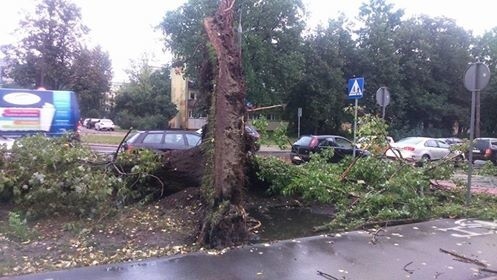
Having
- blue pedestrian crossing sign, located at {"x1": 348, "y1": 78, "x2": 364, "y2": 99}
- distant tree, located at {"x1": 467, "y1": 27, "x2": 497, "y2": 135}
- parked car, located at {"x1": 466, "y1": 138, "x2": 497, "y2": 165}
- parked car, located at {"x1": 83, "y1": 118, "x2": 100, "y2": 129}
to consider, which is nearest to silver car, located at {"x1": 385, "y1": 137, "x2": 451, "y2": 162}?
parked car, located at {"x1": 466, "y1": 138, "x2": 497, "y2": 165}

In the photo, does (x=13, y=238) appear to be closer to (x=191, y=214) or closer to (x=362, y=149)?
(x=191, y=214)

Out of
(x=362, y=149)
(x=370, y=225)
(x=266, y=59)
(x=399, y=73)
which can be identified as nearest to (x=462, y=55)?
(x=399, y=73)

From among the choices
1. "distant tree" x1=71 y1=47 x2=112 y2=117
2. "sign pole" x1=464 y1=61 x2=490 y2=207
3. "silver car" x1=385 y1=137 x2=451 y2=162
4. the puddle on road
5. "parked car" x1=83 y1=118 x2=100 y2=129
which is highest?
"distant tree" x1=71 y1=47 x2=112 y2=117

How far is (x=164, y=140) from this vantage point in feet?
49.4

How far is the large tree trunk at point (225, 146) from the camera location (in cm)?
→ 620

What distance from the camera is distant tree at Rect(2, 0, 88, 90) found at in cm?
4778

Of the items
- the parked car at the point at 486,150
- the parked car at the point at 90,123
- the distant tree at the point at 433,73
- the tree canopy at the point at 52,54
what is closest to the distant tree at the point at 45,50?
the tree canopy at the point at 52,54

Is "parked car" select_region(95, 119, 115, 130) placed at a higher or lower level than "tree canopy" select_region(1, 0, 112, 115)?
lower

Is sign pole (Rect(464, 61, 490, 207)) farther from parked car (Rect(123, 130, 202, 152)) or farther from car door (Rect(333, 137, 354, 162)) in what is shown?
car door (Rect(333, 137, 354, 162))

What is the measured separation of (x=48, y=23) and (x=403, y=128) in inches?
1403

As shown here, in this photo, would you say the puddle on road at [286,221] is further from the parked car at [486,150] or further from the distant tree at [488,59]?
the distant tree at [488,59]

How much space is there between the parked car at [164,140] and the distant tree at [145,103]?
41.0 m

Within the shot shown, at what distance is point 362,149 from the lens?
11.1 meters

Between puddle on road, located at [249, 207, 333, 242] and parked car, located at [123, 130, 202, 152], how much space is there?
653cm
